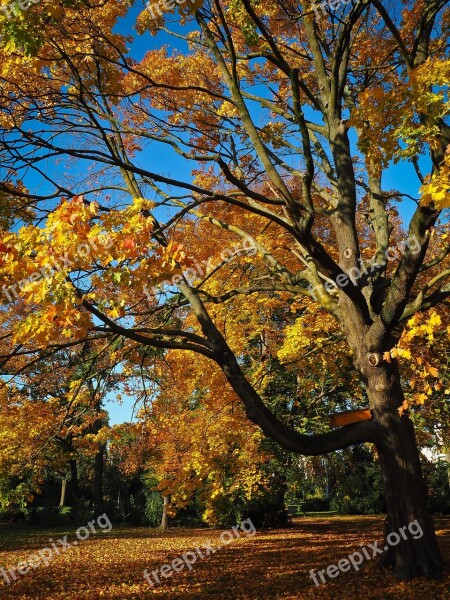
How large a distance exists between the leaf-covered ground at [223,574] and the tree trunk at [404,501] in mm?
248

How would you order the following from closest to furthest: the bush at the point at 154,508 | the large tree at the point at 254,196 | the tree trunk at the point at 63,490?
the large tree at the point at 254,196
the bush at the point at 154,508
the tree trunk at the point at 63,490

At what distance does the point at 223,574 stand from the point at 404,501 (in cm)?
425

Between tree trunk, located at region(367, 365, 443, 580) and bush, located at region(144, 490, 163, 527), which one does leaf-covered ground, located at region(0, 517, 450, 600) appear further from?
bush, located at region(144, 490, 163, 527)

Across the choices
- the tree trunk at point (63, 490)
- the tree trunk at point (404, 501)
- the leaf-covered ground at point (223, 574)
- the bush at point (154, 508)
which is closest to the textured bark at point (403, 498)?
the tree trunk at point (404, 501)

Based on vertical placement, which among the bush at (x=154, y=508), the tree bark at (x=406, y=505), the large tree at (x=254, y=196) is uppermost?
the large tree at (x=254, y=196)

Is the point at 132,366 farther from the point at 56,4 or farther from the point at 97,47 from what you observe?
the point at 56,4

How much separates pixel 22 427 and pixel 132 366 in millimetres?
6302

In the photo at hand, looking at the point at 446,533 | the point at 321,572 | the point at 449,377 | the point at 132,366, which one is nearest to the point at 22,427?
the point at 132,366

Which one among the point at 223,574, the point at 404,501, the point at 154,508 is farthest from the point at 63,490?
the point at 404,501

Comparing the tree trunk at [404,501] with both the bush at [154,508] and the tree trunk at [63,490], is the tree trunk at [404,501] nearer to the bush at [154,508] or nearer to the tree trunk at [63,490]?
the bush at [154,508]

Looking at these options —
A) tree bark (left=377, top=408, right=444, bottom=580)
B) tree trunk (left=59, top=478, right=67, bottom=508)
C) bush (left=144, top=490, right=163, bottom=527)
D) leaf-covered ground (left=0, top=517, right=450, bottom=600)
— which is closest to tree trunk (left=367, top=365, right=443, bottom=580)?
tree bark (left=377, top=408, right=444, bottom=580)

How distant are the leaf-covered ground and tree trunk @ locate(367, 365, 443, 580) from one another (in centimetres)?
25

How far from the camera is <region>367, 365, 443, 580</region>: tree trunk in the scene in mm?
5996

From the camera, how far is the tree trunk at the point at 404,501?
600cm
